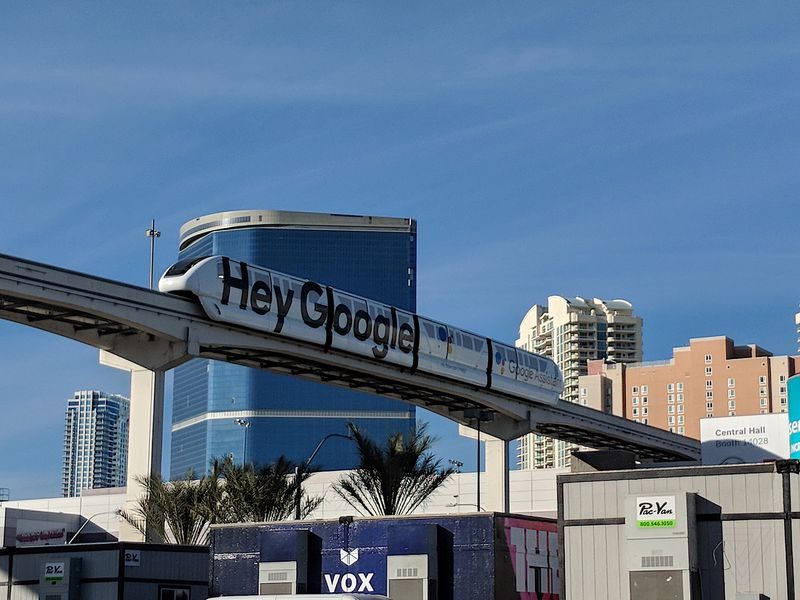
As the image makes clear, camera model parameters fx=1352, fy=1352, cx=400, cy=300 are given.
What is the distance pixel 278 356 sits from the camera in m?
62.4

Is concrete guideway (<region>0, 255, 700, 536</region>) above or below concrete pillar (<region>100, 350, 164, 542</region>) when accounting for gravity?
above

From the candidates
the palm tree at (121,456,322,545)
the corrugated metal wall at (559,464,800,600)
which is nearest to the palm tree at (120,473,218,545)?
the palm tree at (121,456,322,545)

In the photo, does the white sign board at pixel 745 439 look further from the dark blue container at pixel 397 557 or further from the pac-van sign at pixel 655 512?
the pac-van sign at pixel 655 512

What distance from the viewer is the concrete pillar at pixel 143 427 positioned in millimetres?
56594

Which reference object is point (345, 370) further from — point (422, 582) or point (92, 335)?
point (422, 582)

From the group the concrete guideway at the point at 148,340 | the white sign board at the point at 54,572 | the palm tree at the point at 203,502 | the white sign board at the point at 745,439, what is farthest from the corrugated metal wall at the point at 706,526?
the white sign board at the point at 745,439

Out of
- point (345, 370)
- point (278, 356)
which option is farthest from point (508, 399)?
point (278, 356)

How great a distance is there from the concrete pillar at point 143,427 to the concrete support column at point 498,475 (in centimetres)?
3157

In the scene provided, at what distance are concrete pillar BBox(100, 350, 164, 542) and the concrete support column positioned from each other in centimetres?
3157

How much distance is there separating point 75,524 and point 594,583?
259ft

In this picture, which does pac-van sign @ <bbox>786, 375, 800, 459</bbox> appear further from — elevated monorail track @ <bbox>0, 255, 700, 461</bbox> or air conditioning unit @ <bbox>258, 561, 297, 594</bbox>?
elevated monorail track @ <bbox>0, 255, 700, 461</bbox>

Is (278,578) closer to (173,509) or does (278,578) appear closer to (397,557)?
(397,557)

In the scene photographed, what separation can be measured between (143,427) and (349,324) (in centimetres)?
1131

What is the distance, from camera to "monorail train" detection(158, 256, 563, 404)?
55906mm
